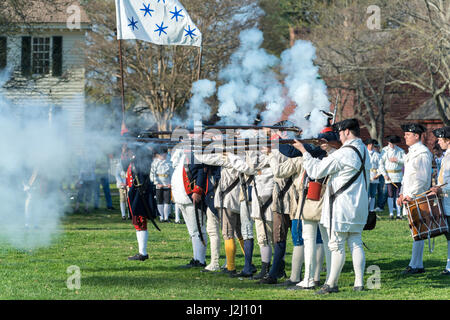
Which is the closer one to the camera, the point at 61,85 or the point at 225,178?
the point at 225,178

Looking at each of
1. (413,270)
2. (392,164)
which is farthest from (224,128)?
(392,164)

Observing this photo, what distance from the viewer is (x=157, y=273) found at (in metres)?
10.3

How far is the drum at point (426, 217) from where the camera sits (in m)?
9.70

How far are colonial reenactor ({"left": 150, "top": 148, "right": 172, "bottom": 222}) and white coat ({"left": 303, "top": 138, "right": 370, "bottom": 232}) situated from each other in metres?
10.5

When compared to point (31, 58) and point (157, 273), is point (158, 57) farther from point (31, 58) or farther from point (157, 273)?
point (157, 273)

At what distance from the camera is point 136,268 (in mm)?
10812

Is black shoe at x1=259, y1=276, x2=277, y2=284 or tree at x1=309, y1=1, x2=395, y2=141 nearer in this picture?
black shoe at x1=259, y1=276, x2=277, y2=284

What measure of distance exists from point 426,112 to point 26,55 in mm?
24564

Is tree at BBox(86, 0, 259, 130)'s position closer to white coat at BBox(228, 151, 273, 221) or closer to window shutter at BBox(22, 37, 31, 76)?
window shutter at BBox(22, 37, 31, 76)

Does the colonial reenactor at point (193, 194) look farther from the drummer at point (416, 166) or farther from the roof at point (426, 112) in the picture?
the roof at point (426, 112)

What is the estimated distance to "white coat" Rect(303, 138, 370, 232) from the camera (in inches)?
328

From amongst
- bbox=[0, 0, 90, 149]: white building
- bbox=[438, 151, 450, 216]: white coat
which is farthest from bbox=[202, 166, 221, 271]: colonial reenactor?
bbox=[0, 0, 90, 149]: white building

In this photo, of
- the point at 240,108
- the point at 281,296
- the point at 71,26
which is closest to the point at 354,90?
the point at 71,26
